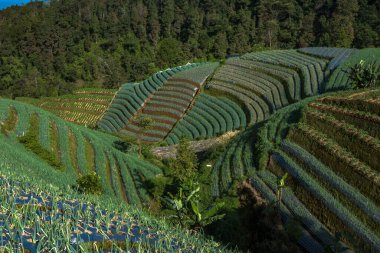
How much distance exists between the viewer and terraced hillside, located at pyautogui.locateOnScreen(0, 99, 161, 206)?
104ft

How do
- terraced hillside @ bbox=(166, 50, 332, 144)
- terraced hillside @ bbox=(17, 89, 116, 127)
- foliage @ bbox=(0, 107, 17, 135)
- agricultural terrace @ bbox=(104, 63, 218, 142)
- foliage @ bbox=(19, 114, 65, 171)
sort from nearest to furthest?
foliage @ bbox=(19, 114, 65, 171) < foliage @ bbox=(0, 107, 17, 135) < terraced hillside @ bbox=(166, 50, 332, 144) < agricultural terrace @ bbox=(104, 63, 218, 142) < terraced hillside @ bbox=(17, 89, 116, 127)

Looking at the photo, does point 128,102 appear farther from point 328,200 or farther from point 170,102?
point 328,200

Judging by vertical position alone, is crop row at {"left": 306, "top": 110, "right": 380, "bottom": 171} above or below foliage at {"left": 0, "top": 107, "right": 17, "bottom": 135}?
below

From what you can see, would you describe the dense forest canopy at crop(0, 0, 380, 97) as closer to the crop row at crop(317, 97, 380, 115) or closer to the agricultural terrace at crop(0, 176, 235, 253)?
the crop row at crop(317, 97, 380, 115)

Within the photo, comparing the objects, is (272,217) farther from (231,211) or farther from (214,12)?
(214,12)

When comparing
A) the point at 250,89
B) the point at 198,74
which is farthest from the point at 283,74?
the point at 198,74

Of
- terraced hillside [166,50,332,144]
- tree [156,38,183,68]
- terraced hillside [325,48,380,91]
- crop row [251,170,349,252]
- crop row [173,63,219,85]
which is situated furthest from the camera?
tree [156,38,183,68]

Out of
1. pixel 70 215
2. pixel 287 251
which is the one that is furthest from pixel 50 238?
pixel 287 251

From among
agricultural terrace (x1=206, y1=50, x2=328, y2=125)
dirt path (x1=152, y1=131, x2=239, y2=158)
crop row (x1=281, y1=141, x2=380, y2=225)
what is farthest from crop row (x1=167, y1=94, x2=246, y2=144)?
crop row (x1=281, y1=141, x2=380, y2=225)

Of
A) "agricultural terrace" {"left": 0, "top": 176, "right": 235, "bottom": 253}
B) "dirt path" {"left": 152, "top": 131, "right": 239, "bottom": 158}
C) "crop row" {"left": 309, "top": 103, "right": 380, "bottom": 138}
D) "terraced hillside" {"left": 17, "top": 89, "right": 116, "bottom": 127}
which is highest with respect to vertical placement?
"agricultural terrace" {"left": 0, "top": 176, "right": 235, "bottom": 253}

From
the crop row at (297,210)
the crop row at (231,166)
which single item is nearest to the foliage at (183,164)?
the crop row at (231,166)

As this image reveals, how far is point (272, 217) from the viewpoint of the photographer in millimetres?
22672

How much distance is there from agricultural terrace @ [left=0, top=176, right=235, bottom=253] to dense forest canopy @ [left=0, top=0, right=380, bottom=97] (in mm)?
96571

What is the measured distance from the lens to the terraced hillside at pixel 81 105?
8081 centimetres
